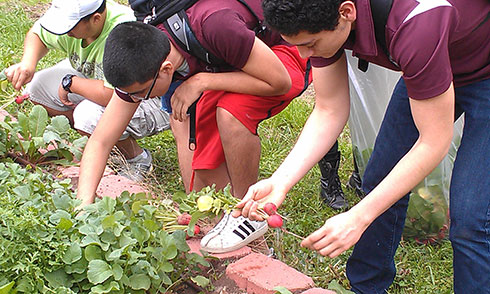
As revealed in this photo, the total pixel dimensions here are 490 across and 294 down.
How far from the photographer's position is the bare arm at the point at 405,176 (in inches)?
68.4

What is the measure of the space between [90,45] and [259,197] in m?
1.71

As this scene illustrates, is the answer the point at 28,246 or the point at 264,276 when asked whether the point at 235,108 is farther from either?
the point at 28,246

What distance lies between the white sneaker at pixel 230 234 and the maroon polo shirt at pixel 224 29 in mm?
673

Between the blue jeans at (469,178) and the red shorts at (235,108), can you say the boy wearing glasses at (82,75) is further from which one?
the blue jeans at (469,178)

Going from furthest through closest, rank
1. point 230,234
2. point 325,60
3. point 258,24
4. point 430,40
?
point 258,24 → point 230,234 → point 325,60 → point 430,40

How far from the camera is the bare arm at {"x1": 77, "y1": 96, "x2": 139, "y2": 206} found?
2.59 metres

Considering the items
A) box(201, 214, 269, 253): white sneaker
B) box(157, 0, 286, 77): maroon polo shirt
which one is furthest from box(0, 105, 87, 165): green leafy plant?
box(201, 214, 269, 253): white sneaker

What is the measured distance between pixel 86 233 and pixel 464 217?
3.77 feet

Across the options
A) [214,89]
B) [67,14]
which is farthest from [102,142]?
[67,14]

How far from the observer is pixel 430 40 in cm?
165

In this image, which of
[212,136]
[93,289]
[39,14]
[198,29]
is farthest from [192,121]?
[39,14]

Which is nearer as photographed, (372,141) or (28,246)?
(28,246)

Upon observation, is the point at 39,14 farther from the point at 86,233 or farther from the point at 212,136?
the point at 86,233

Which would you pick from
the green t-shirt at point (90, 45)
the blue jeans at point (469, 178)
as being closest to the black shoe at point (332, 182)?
the blue jeans at point (469, 178)
